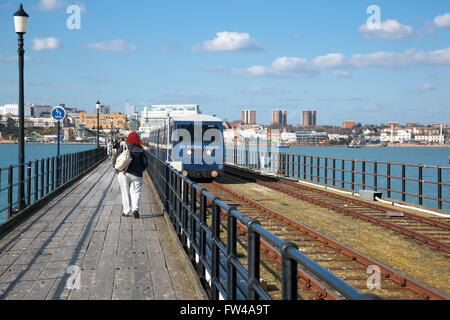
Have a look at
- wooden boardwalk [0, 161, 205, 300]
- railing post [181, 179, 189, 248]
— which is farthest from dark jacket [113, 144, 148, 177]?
railing post [181, 179, 189, 248]

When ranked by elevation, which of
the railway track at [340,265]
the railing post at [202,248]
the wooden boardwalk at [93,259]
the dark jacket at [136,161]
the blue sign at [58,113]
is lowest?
the railway track at [340,265]

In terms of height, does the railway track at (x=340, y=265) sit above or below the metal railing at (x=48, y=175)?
below

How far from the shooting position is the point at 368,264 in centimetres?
866

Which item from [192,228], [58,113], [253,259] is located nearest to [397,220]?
[192,228]

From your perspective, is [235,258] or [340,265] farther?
[340,265]

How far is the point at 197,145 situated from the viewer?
23.5 meters

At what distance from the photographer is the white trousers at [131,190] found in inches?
447

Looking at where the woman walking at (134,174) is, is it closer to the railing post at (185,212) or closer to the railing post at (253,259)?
the railing post at (185,212)

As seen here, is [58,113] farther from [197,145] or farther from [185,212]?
[185,212]

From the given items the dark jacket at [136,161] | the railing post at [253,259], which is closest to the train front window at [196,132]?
the dark jacket at [136,161]

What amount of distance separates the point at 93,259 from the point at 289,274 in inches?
200

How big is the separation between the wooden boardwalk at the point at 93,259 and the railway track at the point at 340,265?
1.80 meters

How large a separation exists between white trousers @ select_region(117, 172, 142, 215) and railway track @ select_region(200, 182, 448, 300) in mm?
3213
